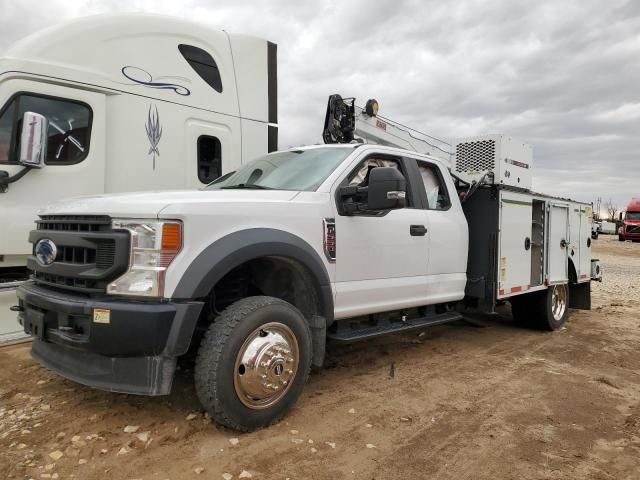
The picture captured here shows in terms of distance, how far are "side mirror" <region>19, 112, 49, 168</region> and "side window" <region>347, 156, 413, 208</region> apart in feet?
8.57

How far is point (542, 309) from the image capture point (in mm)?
6449

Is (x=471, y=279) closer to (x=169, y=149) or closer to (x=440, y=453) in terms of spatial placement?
(x=440, y=453)

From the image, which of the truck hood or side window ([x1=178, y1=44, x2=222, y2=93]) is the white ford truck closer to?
the truck hood

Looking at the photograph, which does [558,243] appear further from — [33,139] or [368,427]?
[33,139]

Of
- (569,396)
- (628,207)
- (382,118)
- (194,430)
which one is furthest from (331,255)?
(628,207)

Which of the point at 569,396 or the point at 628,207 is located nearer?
the point at 569,396

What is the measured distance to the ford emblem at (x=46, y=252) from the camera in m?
3.18

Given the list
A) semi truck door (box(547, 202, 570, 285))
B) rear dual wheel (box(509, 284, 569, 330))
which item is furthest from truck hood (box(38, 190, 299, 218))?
rear dual wheel (box(509, 284, 569, 330))

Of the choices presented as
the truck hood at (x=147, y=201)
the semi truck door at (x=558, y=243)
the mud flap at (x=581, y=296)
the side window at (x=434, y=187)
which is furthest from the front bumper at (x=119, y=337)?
the mud flap at (x=581, y=296)

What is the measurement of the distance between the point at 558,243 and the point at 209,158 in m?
4.51

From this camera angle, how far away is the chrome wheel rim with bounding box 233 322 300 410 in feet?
10.1

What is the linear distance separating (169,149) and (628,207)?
3814 cm

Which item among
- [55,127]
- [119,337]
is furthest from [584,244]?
[55,127]

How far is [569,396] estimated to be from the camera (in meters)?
4.05
